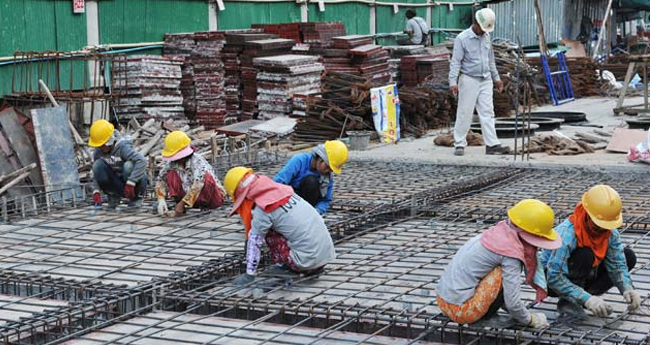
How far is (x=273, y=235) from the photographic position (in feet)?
20.4

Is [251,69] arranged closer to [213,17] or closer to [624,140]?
[213,17]

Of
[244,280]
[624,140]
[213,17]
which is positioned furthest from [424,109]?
[244,280]

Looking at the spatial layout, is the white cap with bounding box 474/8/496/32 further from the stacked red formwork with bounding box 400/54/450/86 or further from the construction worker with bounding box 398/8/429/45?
the construction worker with bounding box 398/8/429/45

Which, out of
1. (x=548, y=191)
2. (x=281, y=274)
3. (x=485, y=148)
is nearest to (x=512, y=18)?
(x=485, y=148)

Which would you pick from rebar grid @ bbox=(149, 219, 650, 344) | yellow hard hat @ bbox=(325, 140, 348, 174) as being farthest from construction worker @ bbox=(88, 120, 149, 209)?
yellow hard hat @ bbox=(325, 140, 348, 174)

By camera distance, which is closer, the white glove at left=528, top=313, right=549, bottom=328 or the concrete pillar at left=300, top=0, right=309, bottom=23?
the white glove at left=528, top=313, right=549, bottom=328

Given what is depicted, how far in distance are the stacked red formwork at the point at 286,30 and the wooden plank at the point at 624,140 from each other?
22.4ft

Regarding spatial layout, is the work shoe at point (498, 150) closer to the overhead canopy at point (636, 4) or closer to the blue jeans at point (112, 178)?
the blue jeans at point (112, 178)

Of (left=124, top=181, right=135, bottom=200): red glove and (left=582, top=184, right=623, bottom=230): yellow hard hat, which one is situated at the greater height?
(left=582, top=184, right=623, bottom=230): yellow hard hat

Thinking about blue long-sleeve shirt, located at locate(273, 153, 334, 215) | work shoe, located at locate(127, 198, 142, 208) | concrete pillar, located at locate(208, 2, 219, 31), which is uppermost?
concrete pillar, located at locate(208, 2, 219, 31)

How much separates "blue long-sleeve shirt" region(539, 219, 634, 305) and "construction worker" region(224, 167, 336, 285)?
4.87 feet

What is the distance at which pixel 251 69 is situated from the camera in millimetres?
15375

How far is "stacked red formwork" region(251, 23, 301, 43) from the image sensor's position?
16812 mm

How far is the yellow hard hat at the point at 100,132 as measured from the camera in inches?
322
